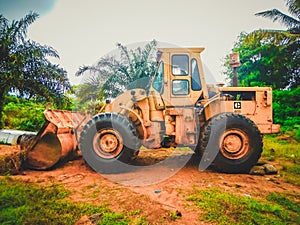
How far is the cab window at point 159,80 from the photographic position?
5207 millimetres

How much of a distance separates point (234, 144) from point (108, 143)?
2453 mm

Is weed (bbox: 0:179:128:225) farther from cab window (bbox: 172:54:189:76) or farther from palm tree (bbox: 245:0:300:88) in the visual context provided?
palm tree (bbox: 245:0:300:88)

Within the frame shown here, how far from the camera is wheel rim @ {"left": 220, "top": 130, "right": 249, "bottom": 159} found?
4633mm

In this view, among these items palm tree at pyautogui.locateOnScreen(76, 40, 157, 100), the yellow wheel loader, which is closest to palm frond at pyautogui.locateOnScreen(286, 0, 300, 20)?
palm tree at pyautogui.locateOnScreen(76, 40, 157, 100)

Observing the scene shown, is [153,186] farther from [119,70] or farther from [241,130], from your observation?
Answer: [119,70]

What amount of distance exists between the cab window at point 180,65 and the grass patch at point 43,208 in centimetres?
322

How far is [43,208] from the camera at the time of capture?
9.47 feet

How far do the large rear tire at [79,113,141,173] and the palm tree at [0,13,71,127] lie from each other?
4.22 metres

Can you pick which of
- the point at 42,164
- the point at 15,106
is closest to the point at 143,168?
the point at 42,164

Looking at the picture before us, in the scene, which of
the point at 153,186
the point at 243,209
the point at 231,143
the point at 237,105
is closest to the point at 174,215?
the point at 243,209

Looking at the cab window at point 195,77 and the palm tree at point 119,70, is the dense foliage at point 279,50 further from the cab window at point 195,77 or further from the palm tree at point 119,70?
the cab window at point 195,77

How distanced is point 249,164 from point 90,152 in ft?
10.0

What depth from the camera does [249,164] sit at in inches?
180

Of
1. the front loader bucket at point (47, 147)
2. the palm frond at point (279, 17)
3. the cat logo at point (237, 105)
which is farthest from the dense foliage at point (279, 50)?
the front loader bucket at point (47, 147)
